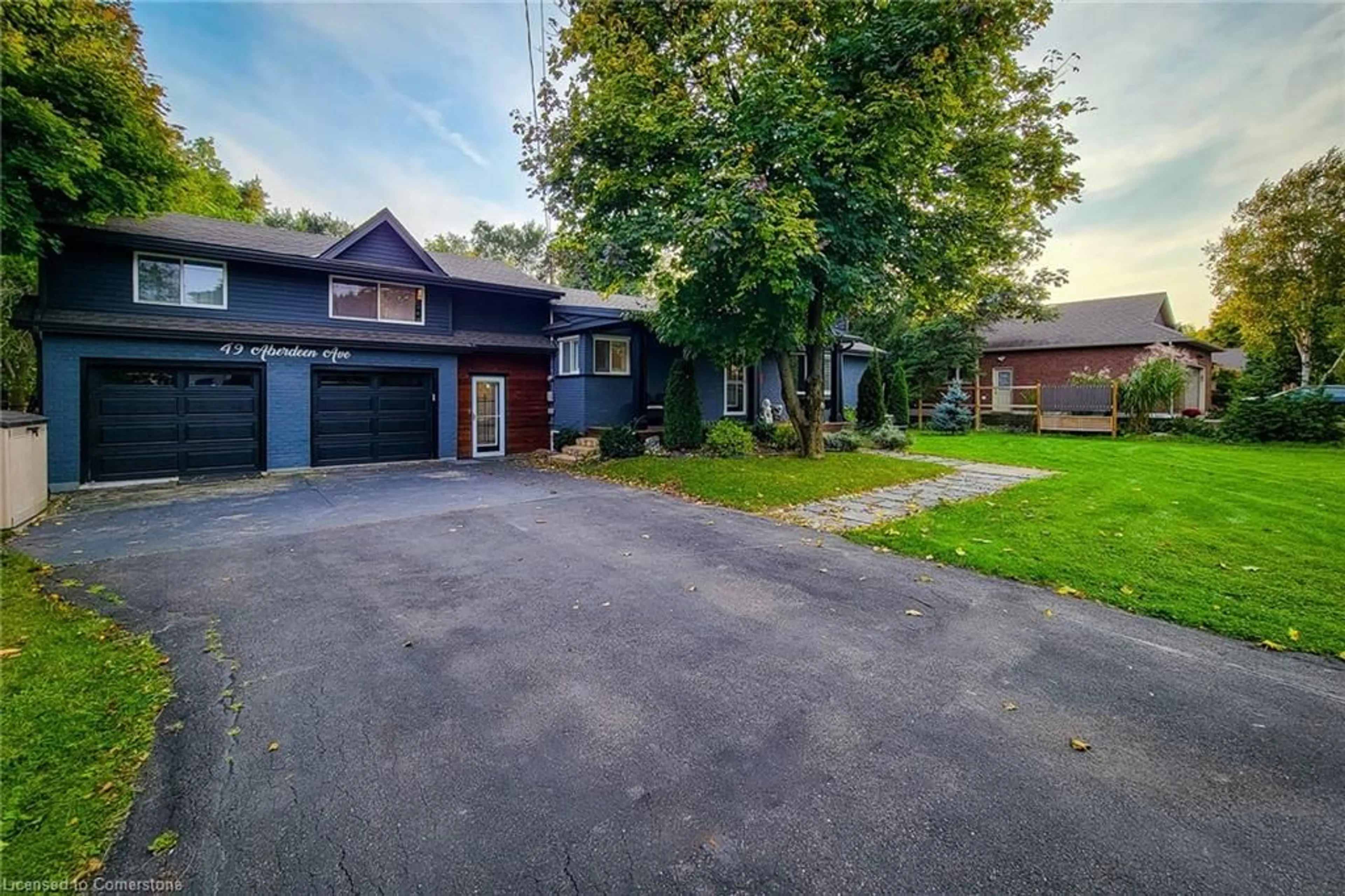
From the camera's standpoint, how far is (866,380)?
57.6 ft

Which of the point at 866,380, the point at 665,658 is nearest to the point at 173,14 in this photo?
the point at 665,658

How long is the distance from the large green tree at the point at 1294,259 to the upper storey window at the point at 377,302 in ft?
93.9

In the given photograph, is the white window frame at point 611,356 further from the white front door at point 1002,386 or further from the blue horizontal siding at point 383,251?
the white front door at point 1002,386

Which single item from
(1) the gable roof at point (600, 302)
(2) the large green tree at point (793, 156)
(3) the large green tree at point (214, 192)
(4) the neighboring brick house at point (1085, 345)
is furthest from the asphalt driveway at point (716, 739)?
(4) the neighboring brick house at point (1085, 345)

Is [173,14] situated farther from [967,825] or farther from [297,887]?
[967,825]

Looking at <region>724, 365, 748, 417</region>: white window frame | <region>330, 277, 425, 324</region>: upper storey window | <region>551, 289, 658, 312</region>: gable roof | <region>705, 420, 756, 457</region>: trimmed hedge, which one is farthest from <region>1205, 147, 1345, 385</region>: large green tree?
<region>330, 277, 425, 324</region>: upper storey window

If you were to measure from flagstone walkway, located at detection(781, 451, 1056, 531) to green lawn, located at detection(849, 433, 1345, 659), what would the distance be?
333 mm

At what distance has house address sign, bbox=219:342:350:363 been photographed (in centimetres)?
1136

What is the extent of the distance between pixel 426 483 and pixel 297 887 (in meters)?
9.12

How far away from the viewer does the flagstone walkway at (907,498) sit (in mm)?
7188

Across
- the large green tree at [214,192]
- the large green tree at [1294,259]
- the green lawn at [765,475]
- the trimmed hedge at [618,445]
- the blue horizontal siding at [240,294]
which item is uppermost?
the large green tree at [214,192]

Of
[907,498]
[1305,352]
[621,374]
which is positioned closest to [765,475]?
[907,498]

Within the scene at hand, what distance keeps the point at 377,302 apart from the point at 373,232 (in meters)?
A: 1.59

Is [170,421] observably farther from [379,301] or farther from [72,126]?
[72,126]
